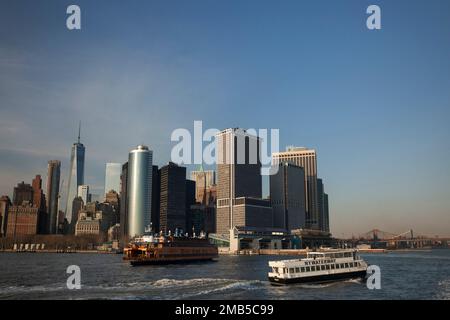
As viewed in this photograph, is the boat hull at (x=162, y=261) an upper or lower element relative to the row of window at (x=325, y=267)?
lower

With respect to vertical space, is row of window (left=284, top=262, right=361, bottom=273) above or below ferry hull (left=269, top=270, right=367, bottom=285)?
above

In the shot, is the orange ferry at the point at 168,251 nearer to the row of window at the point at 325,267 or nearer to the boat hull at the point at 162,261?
the boat hull at the point at 162,261

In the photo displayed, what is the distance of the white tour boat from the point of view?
5784 cm

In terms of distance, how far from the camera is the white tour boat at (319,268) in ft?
190

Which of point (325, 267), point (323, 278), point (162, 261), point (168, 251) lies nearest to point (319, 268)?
point (325, 267)

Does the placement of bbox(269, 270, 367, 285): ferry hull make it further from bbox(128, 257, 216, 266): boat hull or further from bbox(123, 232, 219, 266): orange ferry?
bbox(123, 232, 219, 266): orange ferry

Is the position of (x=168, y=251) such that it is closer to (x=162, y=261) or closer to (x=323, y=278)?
(x=162, y=261)

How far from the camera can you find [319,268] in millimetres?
61469

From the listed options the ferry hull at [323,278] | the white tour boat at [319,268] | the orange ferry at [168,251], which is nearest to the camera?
the ferry hull at [323,278]

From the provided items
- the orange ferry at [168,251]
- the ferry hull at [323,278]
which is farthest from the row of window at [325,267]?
the orange ferry at [168,251]

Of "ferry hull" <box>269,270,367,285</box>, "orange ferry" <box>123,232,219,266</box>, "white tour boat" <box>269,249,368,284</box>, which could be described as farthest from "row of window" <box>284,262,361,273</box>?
"orange ferry" <box>123,232,219,266</box>

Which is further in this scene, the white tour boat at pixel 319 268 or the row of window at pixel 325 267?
the row of window at pixel 325 267
